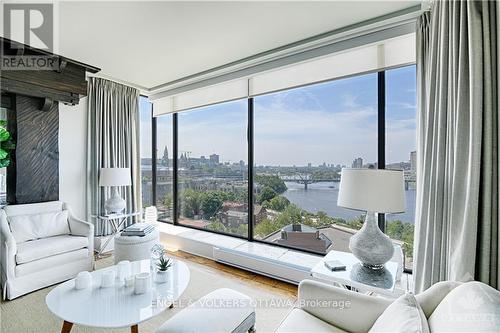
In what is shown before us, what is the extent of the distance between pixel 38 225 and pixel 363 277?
341cm

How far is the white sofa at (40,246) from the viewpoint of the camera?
7.84 feet

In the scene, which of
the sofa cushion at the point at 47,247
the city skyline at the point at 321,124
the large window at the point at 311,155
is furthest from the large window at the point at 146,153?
the large window at the point at 311,155

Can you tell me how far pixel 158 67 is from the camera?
342 cm

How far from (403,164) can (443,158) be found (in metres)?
0.78

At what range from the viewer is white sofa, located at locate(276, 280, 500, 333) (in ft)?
3.06

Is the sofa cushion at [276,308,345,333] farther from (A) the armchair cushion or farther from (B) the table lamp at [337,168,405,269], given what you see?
(B) the table lamp at [337,168,405,269]

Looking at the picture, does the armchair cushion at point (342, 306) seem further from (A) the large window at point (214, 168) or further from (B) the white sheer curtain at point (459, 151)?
(A) the large window at point (214, 168)

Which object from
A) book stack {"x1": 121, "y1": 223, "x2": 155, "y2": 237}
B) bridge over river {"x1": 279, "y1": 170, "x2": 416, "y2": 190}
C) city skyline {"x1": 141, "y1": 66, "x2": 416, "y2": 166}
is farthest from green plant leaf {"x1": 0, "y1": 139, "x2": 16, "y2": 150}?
bridge over river {"x1": 279, "y1": 170, "x2": 416, "y2": 190}

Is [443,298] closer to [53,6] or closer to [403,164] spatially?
[403,164]

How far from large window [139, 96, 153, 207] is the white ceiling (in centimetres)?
149

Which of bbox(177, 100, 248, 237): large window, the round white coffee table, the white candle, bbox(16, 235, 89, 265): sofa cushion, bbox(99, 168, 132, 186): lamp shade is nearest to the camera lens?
the round white coffee table

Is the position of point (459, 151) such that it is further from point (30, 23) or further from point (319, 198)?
point (30, 23)

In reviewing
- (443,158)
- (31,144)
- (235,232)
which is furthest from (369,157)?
(31,144)

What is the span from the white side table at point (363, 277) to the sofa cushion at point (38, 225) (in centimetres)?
301
